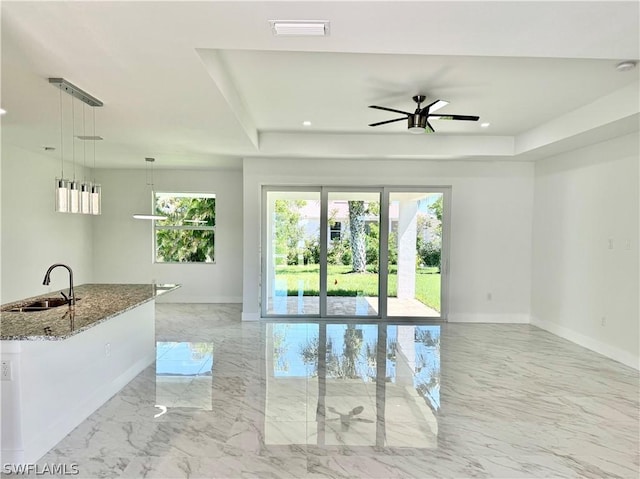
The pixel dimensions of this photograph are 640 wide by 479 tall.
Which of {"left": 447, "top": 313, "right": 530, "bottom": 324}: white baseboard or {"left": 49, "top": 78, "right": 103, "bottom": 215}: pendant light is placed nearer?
{"left": 49, "top": 78, "right": 103, "bottom": 215}: pendant light

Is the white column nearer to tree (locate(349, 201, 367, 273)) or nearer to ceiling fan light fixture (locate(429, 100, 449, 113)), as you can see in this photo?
Result: tree (locate(349, 201, 367, 273))

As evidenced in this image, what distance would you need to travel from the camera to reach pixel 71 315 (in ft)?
8.80

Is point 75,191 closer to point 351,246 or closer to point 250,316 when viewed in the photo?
point 250,316

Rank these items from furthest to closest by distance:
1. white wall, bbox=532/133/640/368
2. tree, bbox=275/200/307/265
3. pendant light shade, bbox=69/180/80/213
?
tree, bbox=275/200/307/265 → white wall, bbox=532/133/640/368 → pendant light shade, bbox=69/180/80/213

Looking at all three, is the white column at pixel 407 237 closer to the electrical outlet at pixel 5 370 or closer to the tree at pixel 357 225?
the tree at pixel 357 225

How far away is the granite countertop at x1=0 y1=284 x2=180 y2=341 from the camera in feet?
7.32

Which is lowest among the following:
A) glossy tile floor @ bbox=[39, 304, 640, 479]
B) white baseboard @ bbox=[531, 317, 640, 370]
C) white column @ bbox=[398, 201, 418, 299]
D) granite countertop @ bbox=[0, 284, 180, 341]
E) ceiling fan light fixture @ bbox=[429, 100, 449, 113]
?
glossy tile floor @ bbox=[39, 304, 640, 479]

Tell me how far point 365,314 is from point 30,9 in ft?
17.9

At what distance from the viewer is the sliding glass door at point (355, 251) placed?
6180 mm

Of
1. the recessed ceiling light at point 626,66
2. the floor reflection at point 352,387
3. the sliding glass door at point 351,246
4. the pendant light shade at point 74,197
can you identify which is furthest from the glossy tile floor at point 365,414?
the recessed ceiling light at point 626,66

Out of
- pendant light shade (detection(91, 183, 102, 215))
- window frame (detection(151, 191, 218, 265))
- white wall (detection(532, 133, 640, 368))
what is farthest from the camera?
window frame (detection(151, 191, 218, 265))

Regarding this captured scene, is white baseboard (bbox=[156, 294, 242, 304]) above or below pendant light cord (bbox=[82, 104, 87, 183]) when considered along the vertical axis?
below

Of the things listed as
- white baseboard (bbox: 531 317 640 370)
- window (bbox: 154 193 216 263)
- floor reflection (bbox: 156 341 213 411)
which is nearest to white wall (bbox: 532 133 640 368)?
white baseboard (bbox: 531 317 640 370)

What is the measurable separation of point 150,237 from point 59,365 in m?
5.24
